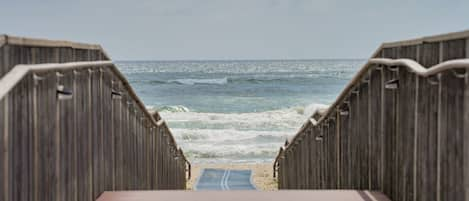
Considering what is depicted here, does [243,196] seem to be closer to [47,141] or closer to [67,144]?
[67,144]

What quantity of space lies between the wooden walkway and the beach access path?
29.0ft

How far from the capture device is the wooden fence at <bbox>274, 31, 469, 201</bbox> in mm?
3768

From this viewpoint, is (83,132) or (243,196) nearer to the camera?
(83,132)

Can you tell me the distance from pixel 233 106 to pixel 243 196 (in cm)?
4122

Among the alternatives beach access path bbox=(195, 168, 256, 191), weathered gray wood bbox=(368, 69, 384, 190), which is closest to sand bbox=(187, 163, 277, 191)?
beach access path bbox=(195, 168, 256, 191)

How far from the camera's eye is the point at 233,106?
47250 millimetres

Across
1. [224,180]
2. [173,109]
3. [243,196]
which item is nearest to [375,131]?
[243,196]

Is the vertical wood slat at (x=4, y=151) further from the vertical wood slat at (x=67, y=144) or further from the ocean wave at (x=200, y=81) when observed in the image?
the ocean wave at (x=200, y=81)

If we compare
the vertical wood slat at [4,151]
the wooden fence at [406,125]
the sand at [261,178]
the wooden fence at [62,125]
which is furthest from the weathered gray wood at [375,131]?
the sand at [261,178]

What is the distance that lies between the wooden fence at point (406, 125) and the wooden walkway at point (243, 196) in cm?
24

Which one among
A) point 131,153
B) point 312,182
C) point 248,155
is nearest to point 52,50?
point 131,153

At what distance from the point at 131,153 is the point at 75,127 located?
2752 millimetres

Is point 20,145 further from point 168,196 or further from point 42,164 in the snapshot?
point 168,196

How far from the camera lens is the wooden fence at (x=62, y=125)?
337cm
